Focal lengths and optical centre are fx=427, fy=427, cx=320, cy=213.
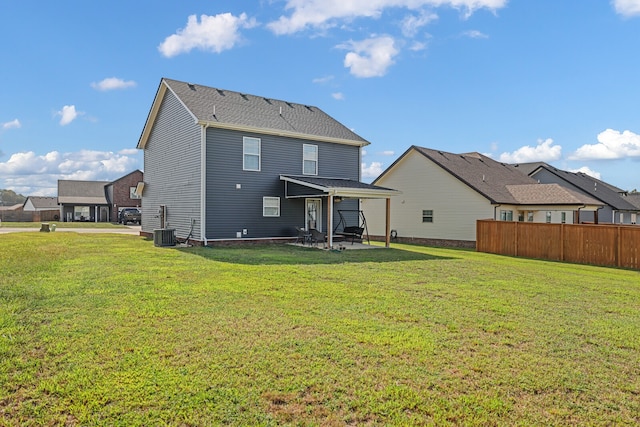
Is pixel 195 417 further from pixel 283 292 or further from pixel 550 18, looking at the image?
pixel 550 18

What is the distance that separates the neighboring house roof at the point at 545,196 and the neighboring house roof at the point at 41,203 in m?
66.7

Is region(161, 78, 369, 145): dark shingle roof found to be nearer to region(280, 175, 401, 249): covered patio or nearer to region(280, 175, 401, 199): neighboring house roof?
region(280, 175, 401, 199): neighboring house roof

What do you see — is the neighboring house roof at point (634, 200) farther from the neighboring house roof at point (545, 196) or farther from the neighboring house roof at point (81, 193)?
the neighboring house roof at point (81, 193)

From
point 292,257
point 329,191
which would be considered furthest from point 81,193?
point 292,257

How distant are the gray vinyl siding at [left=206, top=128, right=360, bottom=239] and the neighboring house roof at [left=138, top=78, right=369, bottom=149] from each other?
412mm

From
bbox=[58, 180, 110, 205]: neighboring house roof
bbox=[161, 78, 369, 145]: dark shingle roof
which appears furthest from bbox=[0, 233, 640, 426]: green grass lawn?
bbox=[58, 180, 110, 205]: neighboring house roof

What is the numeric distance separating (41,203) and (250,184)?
6342cm

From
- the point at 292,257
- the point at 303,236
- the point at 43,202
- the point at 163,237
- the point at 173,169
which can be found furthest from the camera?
the point at 43,202

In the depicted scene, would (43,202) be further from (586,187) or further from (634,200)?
(634,200)

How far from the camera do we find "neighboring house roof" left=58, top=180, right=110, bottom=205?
2035 inches

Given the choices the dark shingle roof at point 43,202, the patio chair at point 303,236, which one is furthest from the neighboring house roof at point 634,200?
the dark shingle roof at point 43,202

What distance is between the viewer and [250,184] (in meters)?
18.7

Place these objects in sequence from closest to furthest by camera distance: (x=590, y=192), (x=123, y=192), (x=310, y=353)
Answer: (x=310, y=353) → (x=590, y=192) → (x=123, y=192)

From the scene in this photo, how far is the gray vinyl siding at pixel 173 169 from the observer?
18.3m
